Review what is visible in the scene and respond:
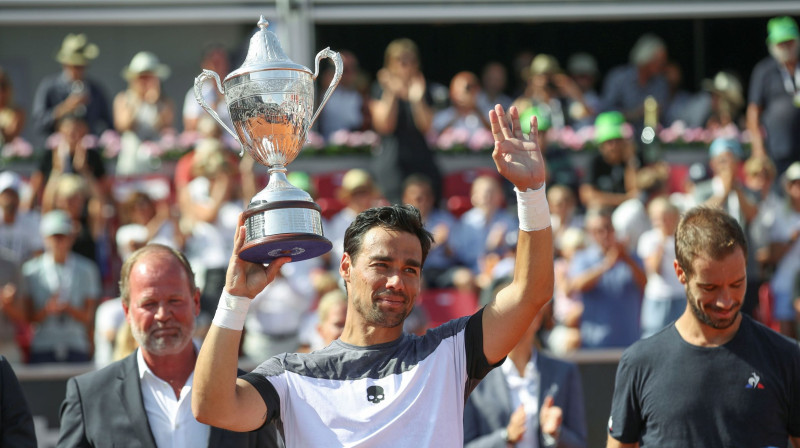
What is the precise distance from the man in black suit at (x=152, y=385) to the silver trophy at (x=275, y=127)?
30.0 inches

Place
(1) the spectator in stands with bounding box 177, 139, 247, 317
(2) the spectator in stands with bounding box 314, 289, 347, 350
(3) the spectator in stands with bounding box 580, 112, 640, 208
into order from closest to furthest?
(2) the spectator in stands with bounding box 314, 289, 347, 350 → (1) the spectator in stands with bounding box 177, 139, 247, 317 → (3) the spectator in stands with bounding box 580, 112, 640, 208

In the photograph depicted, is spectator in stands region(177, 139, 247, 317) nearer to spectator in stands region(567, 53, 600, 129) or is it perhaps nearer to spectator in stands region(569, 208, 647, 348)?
spectator in stands region(569, 208, 647, 348)

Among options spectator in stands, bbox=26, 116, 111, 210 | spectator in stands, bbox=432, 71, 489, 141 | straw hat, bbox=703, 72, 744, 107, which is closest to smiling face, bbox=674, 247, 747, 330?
spectator in stands, bbox=26, 116, 111, 210

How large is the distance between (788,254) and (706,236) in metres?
5.61

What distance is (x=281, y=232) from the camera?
395cm

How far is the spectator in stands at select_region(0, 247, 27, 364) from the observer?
9016 millimetres

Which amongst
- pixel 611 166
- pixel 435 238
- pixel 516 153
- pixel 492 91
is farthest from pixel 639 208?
pixel 516 153

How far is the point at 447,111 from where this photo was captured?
12711 millimetres

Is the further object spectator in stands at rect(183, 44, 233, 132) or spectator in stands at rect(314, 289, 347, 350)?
spectator in stands at rect(183, 44, 233, 132)

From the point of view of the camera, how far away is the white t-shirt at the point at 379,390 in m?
3.98

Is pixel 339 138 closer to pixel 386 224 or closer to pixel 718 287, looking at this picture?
pixel 718 287

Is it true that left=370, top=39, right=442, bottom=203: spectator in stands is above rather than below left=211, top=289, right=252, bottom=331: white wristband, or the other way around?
above

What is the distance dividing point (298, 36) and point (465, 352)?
803 centimetres

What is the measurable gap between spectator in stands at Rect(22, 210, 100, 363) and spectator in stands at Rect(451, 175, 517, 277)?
311cm
